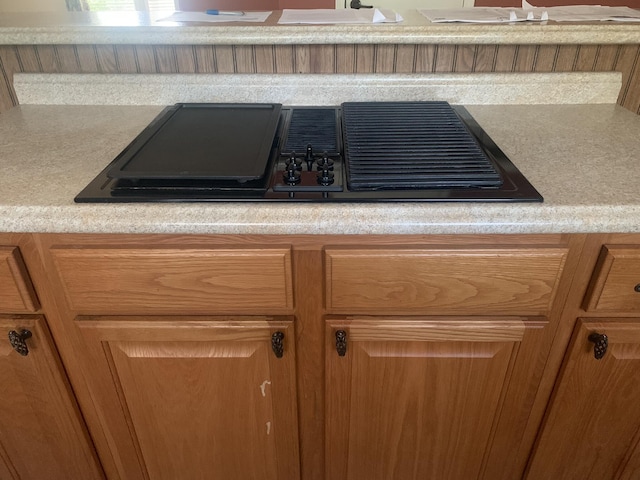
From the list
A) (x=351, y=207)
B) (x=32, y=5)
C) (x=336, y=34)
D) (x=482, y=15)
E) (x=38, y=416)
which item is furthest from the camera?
(x=32, y=5)

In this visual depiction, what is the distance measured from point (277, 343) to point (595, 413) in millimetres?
645

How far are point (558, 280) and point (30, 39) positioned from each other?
4.20 feet

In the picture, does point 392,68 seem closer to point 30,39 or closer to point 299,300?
point 299,300

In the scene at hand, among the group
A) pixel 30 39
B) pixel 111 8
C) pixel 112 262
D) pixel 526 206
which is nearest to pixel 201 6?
pixel 111 8

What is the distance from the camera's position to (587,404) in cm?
89

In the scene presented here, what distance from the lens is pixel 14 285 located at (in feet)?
2.57

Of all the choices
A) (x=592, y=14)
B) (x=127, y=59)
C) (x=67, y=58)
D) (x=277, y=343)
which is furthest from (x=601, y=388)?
(x=67, y=58)

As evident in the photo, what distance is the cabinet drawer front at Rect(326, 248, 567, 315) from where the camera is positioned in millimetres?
739

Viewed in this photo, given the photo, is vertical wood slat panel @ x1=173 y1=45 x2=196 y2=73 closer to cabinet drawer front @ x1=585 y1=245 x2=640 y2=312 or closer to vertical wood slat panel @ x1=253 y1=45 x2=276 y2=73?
vertical wood slat panel @ x1=253 y1=45 x2=276 y2=73

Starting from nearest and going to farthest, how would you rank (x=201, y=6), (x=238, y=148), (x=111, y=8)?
(x=238, y=148)
(x=201, y=6)
(x=111, y=8)

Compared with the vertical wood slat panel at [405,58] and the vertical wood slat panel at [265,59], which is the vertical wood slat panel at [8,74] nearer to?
the vertical wood slat panel at [265,59]

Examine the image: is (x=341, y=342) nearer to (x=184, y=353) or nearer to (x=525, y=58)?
(x=184, y=353)

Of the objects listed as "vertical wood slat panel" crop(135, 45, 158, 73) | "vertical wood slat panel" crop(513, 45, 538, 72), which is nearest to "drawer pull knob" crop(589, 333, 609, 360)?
"vertical wood slat panel" crop(513, 45, 538, 72)

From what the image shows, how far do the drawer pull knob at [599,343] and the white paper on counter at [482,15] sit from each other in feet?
2.59
